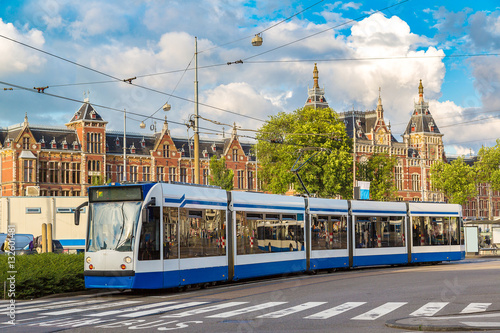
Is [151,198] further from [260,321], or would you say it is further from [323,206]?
[323,206]

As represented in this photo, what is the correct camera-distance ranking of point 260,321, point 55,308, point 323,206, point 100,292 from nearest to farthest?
point 260,321, point 55,308, point 100,292, point 323,206

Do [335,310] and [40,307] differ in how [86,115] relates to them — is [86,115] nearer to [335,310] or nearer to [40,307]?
[40,307]

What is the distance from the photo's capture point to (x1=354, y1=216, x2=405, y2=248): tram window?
95.8 ft

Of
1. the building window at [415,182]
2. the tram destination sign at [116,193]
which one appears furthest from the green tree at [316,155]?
the building window at [415,182]

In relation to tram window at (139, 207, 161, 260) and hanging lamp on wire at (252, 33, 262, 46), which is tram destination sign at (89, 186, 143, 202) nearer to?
tram window at (139, 207, 161, 260)

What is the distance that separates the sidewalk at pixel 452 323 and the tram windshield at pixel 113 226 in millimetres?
7908

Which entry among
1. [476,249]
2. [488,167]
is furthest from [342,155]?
[488,167]

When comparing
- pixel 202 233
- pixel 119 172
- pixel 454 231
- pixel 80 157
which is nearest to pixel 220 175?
pixel 119 172

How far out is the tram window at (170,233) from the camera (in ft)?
59.8

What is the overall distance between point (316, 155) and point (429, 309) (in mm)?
44933

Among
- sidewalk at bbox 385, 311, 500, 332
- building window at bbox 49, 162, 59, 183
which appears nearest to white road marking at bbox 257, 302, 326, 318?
sidewalk at bbox 385, 311, 500, 332

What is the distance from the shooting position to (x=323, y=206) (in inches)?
1074

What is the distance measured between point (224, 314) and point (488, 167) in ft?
234

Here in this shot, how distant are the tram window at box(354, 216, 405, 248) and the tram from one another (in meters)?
0.04
